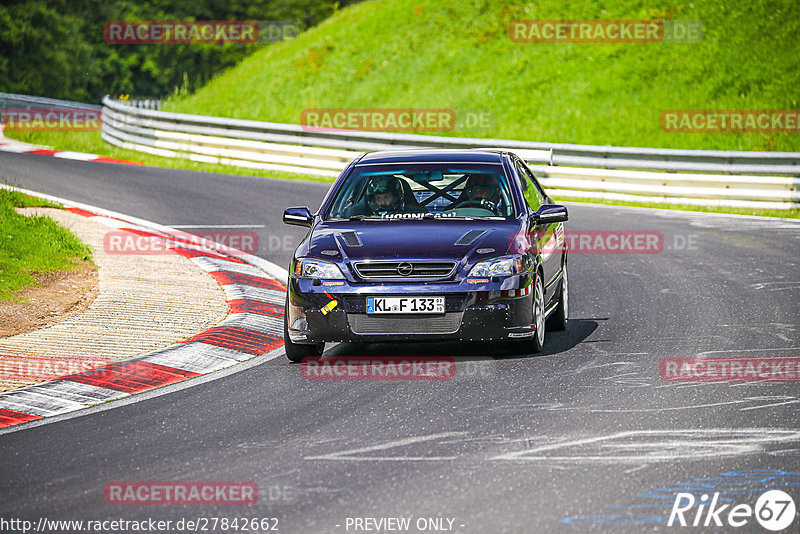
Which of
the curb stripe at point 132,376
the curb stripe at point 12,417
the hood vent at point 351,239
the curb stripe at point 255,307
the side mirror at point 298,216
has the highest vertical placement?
the side mirror at point 298,216

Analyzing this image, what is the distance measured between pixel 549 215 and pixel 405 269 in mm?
1581

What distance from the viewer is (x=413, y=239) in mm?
9125

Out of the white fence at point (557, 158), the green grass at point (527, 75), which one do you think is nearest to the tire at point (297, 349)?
the white fence at point (557, 158)

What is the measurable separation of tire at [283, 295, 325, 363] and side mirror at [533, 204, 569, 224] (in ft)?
6.82

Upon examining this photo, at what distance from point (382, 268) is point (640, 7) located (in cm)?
2675

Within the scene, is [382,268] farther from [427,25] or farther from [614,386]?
[427,25]

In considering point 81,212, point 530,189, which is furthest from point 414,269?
point 81,212

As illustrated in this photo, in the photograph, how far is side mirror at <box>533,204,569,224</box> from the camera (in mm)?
9680

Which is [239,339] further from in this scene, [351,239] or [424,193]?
[424,193]

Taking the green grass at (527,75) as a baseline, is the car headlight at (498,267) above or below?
below

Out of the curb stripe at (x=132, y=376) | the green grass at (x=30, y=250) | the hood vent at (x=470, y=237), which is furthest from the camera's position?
the green grass at (x=30, y=250)

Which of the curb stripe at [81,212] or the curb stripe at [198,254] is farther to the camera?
the curb stripe at [81,212]

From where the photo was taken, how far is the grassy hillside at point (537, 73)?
29.2 meters

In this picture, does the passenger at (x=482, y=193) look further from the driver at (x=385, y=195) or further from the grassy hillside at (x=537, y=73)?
the grassy hillside at (x=537, y=73)
